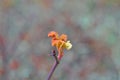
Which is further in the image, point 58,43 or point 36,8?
point 36,8

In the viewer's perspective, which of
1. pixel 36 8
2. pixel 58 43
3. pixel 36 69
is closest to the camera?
pixel 58 43

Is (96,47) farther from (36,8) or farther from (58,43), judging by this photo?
(58,43)

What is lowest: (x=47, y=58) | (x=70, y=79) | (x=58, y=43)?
(x=70, y=79)

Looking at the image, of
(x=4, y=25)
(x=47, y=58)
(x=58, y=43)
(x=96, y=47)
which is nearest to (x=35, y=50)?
(x=47, y=58)

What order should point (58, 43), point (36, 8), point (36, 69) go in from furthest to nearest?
point (36, 8)
point (36, 69)
point (58, 43)

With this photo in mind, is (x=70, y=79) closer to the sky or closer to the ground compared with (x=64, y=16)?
closer to the ground

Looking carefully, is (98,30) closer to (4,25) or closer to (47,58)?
(47,58)
